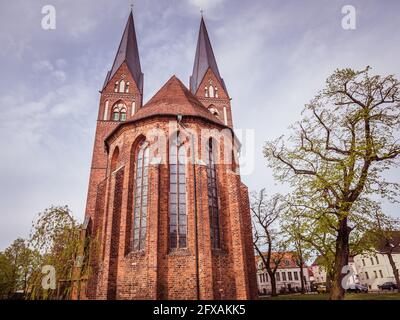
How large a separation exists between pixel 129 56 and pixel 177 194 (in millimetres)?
18416

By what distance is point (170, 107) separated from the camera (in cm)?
1504

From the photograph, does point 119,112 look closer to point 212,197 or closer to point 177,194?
point 177,194

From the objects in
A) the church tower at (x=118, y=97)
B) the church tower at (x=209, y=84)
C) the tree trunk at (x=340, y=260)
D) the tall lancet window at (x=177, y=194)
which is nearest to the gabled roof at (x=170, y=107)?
the tall lancet window at (x=177, y=194)

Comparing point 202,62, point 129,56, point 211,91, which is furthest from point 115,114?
point 202,62

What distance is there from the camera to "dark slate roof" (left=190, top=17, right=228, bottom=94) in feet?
91.1

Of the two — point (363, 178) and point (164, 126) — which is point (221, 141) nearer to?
point (164, 126)

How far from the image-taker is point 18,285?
29234 millimetres

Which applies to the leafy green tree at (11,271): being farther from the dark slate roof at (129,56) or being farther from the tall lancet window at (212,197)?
the tall lancet window at (212,197)

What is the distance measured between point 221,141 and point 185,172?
286 cm

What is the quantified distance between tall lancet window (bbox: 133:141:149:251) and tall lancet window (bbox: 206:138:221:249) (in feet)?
9.59
